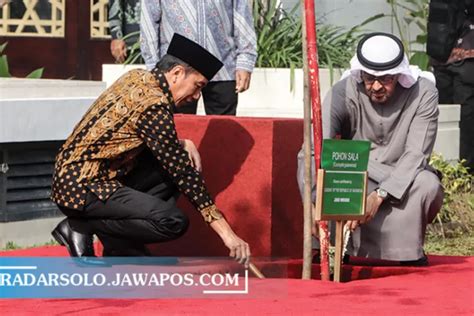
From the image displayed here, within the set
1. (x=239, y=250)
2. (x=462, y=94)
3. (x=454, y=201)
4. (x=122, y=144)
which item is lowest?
(x=454, y=201)

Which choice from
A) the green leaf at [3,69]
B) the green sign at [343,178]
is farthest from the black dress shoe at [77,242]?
the green leaf at [3,69]

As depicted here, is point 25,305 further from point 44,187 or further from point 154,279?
point 44,187

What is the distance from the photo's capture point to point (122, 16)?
30.3ft

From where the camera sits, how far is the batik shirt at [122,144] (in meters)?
6.82

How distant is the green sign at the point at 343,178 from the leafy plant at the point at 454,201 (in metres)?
2.58

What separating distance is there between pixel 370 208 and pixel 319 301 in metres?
0.91

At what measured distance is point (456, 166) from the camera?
32.7 ft

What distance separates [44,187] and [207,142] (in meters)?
1.94

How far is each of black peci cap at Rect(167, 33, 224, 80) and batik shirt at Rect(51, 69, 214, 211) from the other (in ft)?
0.42

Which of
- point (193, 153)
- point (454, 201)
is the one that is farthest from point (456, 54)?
point (193, 153)

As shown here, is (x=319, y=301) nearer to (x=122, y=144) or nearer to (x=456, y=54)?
(x=122, y=144)

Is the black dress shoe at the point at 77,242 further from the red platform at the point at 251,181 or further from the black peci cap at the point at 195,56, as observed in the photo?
the black peci cap at the point at 195,56

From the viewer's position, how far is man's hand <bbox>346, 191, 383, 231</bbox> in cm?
709

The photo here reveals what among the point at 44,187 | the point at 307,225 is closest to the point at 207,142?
the point at 307,225
